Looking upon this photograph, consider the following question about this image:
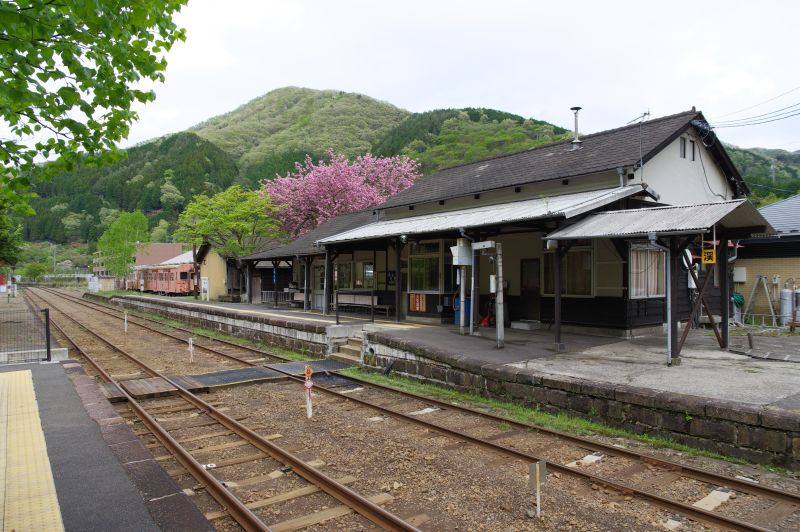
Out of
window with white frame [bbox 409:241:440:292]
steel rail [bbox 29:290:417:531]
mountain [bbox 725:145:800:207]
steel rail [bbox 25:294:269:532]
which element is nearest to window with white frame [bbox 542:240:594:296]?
window with white frame [bbox 409:241:440:292]

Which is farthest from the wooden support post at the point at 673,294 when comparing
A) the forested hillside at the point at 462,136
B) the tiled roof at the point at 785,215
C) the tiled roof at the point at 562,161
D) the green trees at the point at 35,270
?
the green trees at the point at 35,270

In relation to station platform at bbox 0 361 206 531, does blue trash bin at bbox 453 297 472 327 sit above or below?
above

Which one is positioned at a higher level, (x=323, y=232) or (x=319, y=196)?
(x=319, y=196)

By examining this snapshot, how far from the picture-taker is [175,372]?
1206cm

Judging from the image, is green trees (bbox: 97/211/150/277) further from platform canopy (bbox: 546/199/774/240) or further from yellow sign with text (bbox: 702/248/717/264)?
yellow sign with text (bbox: 702/248/717/264)

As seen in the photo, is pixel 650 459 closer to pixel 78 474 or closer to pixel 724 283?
pixel 78 474

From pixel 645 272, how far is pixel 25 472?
42.2 feet

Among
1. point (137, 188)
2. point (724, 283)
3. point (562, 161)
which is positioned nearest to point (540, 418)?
point (724, 283)

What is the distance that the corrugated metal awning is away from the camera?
36.0ft

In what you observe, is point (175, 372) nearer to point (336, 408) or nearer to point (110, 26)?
point (336, 408)

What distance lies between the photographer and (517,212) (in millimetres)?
12508

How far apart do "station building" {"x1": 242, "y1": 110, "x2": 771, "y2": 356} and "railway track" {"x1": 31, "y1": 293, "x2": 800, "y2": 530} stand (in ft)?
11.9

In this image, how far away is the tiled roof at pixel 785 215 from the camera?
17727 millimetres

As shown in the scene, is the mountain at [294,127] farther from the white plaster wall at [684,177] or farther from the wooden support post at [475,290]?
the wooden support post at [475,290]
